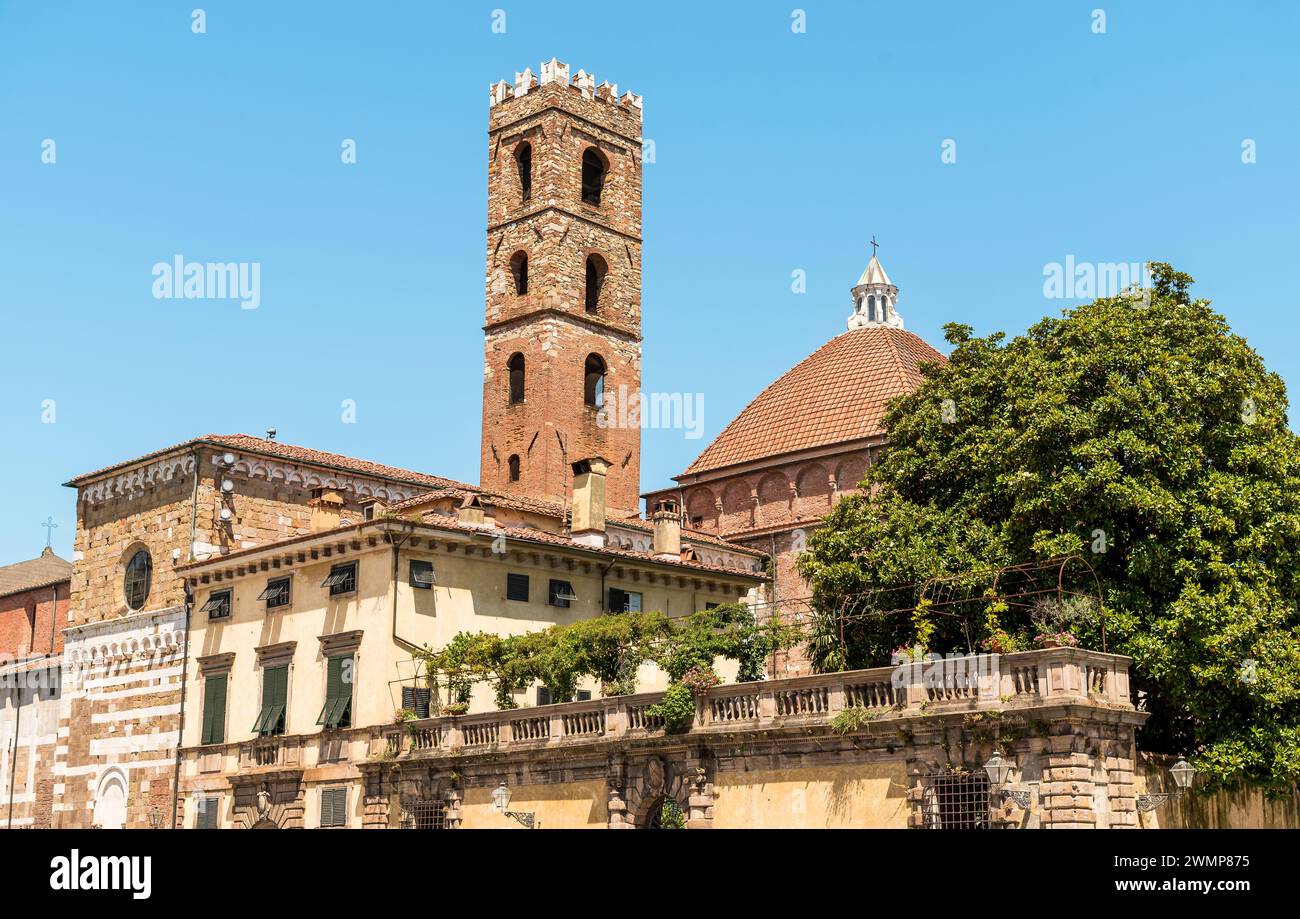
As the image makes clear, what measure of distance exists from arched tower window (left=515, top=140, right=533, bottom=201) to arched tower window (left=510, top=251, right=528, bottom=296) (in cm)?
223

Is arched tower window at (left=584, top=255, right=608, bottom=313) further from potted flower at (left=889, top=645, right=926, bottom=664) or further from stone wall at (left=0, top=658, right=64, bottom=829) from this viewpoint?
potted flower at (left=889, top=645, right=926, bottom=664)

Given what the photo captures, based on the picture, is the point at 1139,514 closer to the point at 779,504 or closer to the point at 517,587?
the point at 517,587

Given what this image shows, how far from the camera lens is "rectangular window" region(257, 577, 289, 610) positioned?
36938 millimetres

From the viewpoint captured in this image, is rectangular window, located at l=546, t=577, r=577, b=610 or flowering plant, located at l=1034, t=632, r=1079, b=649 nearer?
flowering plant, located at l=1034, t=632, r=1079, b=649

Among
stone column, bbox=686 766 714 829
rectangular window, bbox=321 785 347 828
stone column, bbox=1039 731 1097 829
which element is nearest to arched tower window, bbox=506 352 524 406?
rectangular window, bbox=321 785 347 828

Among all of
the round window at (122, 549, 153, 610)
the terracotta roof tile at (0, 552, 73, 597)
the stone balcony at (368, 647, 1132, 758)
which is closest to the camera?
the stone balcony at (368, 647, 1132, 758)

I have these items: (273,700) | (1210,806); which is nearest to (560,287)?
(273,700)

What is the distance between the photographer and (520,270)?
5725cm

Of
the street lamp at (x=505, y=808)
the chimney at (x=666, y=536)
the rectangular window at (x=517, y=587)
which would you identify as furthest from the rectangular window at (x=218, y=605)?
the street lamp at (x=505, y=808)

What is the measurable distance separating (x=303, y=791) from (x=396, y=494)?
12423 millimetres

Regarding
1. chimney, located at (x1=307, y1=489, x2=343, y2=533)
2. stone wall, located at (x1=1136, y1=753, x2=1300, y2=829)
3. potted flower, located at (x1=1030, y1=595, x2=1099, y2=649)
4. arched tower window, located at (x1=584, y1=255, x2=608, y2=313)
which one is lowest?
stone wall, located at (x1=1136, y1=753, x2=1300, y2=829)

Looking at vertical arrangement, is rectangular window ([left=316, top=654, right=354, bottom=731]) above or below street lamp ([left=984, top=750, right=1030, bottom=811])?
above
